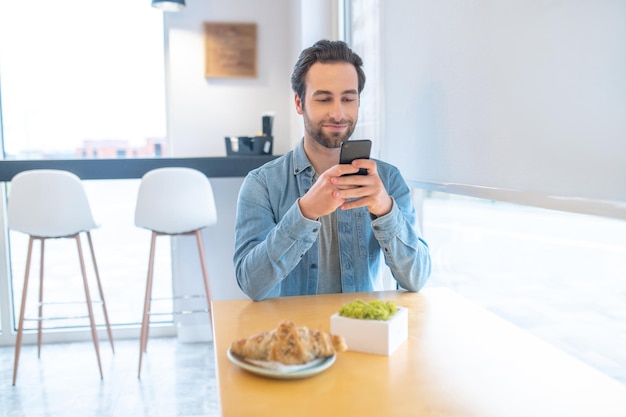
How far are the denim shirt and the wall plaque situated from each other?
220 centimetres

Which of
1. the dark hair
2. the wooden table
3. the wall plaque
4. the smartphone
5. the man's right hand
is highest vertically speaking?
the wall plaque

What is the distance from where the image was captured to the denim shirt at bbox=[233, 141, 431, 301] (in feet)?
4.61

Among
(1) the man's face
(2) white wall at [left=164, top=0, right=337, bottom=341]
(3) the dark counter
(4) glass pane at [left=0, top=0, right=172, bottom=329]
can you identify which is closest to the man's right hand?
(1) the man's face

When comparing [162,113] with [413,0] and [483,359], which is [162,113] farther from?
[483,359]

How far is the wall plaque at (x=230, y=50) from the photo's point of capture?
3.72 meters

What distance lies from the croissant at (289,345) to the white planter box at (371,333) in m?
0.07

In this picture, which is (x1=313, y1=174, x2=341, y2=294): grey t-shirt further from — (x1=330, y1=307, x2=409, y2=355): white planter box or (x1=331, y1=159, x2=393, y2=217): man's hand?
(x1=330, y1=307, x2=409, y2=355): white planter box

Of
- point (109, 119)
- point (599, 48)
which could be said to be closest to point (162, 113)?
point (109, 119)

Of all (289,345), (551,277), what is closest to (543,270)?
(551,277)

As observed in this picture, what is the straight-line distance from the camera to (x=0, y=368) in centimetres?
329

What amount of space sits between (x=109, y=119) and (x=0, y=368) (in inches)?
66.1

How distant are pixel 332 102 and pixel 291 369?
→ 91 cm

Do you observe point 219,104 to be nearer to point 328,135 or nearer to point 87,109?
point 87,109

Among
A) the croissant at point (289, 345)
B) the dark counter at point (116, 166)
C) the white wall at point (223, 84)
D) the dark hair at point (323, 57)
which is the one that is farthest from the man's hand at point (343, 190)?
the white wall at point (223, 84)
